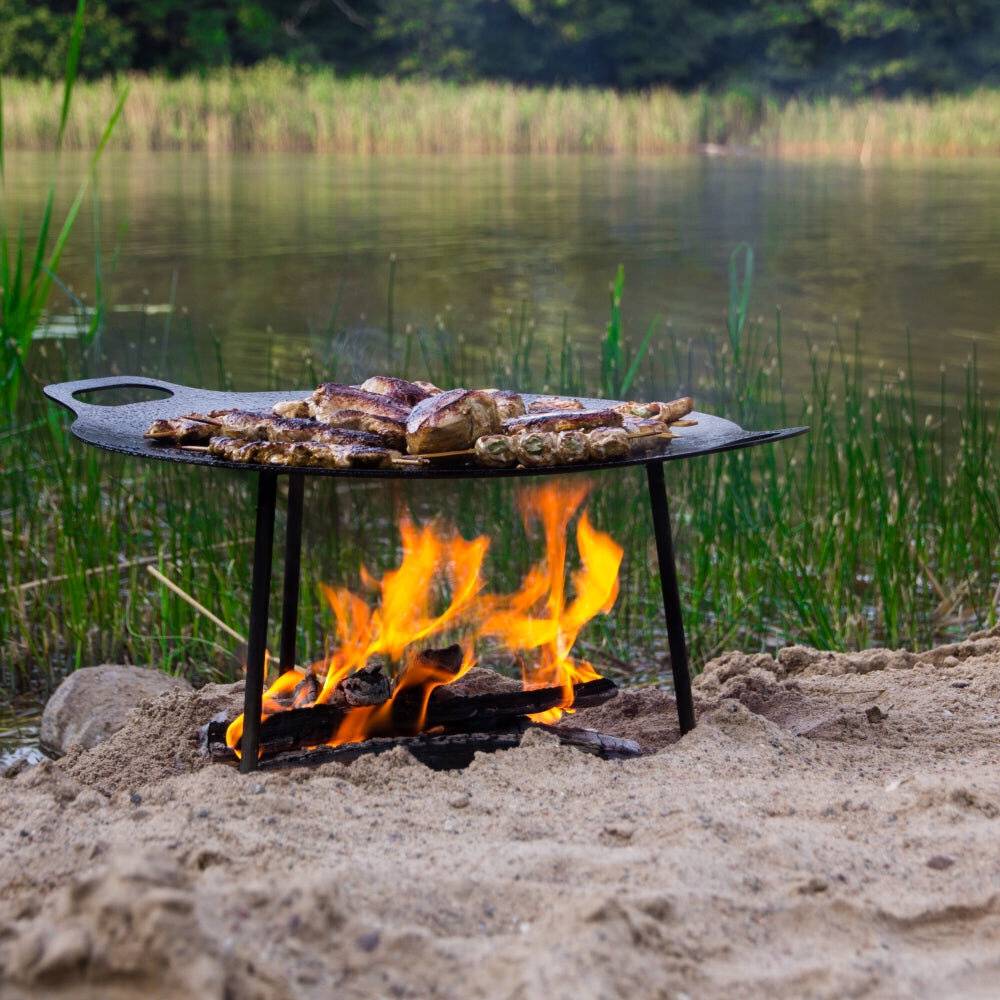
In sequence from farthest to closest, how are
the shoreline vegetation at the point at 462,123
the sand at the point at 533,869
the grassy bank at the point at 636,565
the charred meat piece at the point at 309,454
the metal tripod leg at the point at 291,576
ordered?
the shoreline vegetation at the point at 462,123 < the grassy bank at the point at 636,565 < the metal tripod leg at the point at 291,576 < the charred meat piece at the point at 309,454 < the sand at the point at 533,869

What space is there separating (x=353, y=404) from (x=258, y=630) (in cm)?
37

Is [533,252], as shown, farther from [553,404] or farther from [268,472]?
[268,472]

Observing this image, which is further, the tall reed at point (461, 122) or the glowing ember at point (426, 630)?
the tall reed at point (461, 122)

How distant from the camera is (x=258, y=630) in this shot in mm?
1832

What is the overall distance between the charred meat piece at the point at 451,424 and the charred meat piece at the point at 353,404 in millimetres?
86

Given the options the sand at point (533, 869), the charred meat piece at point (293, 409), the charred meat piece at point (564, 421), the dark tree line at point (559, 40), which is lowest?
the sand at point (533, 869)

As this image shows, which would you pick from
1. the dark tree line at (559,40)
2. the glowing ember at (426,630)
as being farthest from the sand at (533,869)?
the dark tree line at (559,40)

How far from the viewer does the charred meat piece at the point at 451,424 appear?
1698mm

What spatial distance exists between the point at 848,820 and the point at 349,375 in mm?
3487

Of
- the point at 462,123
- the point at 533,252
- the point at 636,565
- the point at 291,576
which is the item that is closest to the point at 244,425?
the point at 291,576

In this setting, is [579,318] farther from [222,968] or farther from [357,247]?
[222,968]

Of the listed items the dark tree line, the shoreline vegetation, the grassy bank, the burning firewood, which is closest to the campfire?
the burning firewood

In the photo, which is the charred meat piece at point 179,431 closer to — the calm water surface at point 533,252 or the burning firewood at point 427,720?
the burning firewood at point 427,720

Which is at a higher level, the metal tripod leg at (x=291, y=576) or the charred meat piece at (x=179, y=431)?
the charred meat piece at (x=179, y=431)
